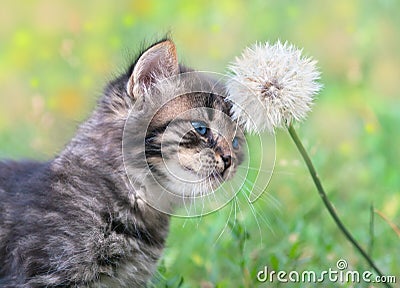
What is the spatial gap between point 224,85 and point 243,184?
1.54 feet

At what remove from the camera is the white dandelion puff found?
3.12m

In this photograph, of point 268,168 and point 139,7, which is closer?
point 268,168

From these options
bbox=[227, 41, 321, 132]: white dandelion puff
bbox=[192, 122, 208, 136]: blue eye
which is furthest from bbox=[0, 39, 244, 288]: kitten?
bbox=[227, 41, 321, 132]: white dandelion puff

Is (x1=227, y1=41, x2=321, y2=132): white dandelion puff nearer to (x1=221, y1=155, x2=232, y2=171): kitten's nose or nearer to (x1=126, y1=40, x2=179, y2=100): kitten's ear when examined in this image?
(x1=221, y1=155, x2=232, y2=171): kitten's nose

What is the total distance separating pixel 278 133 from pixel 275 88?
291cm

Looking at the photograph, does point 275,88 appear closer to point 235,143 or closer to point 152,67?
point 235,143

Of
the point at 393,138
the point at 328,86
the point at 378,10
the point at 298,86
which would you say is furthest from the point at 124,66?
the point at 378,10

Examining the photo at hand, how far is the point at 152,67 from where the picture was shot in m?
3.58

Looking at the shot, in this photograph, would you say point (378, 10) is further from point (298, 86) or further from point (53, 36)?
point (298, 86)

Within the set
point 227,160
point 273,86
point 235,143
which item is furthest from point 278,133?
point 273,86

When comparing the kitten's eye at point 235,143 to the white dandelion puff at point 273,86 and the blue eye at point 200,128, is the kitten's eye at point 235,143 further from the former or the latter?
the white dandelion puff at point 273,86

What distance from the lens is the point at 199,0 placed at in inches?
294

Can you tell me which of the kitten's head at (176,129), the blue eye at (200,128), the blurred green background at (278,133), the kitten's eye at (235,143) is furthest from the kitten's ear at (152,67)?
the blurred green background at (278,133)

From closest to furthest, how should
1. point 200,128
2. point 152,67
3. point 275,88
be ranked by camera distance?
1. point 275,88
2. point 200,128
3. point 152,67
